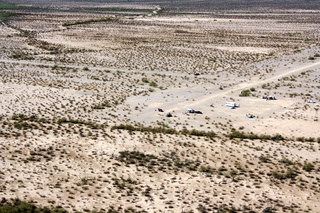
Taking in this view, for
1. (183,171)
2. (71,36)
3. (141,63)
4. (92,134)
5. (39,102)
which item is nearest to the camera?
(183,171)

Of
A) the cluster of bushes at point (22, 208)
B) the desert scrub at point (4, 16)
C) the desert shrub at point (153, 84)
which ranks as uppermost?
the desert scrub at point (4, 16)

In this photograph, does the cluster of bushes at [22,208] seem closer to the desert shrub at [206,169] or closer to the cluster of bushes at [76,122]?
the desert shrub at [206,169]

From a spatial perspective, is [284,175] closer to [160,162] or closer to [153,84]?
[160,162]

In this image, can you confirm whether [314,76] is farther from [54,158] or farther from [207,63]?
[54,158]

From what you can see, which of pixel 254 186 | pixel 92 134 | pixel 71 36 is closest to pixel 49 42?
pixel 71 36

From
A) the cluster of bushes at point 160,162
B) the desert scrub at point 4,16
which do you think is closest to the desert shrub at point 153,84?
the cluster of bushes at point 160,162

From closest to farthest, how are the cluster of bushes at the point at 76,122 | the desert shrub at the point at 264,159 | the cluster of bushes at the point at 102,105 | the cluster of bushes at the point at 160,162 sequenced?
the cluster of bushes at the point at 160,162 → the desert shrub at the point at 264,159 → the cluster of bushes at the point at 76,122 → the cluster of bushes at the point at 102,105

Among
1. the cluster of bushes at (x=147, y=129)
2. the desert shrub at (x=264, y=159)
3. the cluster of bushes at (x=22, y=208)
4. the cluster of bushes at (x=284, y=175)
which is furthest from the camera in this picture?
the cluster of bushes at (x=147, y=129)

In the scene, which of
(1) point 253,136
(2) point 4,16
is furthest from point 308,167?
(2) point 4,16

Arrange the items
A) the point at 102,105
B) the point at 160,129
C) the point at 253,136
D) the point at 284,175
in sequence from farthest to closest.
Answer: the point at 102,105 < the point at 160,129 < the point at 253,136 < the point at 284,175
